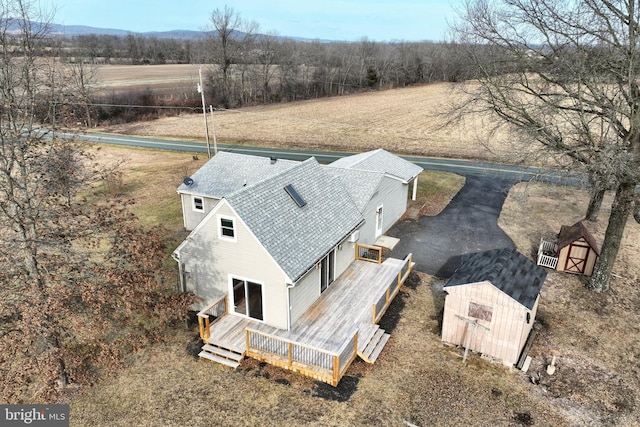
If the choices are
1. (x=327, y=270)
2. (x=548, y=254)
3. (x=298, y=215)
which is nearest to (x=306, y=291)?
(x=327, y=270)

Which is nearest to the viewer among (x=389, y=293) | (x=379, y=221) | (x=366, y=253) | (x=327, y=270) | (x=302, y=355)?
(x=302, y=355)

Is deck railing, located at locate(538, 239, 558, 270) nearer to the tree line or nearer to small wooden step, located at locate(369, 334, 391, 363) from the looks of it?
small wooden step, located at locate(369, 334, 391, 363)

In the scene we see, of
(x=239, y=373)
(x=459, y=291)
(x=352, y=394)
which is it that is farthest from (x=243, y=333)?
(x=459, y=291)

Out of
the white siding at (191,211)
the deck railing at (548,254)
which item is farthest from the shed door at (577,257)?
the white siding at (191,211)

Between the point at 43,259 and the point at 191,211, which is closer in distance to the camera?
the point at 43,259

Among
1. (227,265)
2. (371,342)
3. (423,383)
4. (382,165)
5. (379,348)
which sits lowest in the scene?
(423,383)

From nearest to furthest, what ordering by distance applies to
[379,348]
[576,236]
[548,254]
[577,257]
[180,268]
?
1. [379,348]
2. [180,268]
3. [576,236]
4. [577,257]
5. [548,254]

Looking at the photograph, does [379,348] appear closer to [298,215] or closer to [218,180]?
[298,215]

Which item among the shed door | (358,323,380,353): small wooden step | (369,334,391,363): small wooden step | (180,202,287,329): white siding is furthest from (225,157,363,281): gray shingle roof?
the shed door
